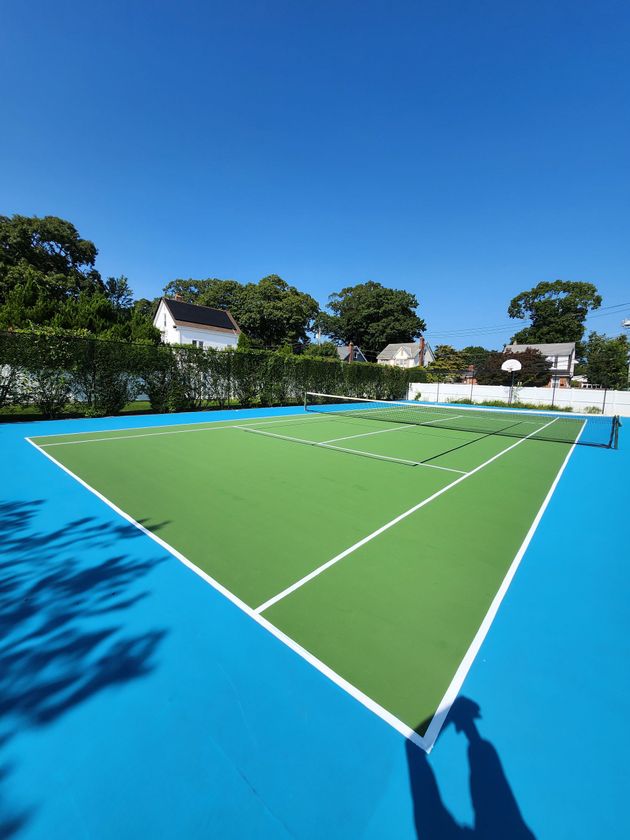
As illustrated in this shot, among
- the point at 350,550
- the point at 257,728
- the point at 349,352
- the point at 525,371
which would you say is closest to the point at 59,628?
the point at 257,728

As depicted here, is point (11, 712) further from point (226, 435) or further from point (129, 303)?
point (129, 303)

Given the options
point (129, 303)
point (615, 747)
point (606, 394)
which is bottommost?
point (615, 747)

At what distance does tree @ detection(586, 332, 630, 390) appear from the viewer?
47719 mm

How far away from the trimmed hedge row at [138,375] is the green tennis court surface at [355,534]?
3998 millimetres

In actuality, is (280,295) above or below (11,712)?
above

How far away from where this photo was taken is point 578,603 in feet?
10.2

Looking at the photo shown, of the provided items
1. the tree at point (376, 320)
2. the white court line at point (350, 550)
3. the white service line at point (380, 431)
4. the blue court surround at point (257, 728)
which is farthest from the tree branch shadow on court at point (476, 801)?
the tree at point (376, 320)

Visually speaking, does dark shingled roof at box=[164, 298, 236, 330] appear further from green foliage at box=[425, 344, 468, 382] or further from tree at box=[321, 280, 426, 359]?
tree at box=[321, 280, 426, 359]

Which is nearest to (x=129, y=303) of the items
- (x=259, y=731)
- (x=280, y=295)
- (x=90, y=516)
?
(x=280, y=295)

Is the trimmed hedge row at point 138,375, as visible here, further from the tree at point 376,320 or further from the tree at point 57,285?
the tree at point 376,320

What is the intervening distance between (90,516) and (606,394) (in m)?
31.1

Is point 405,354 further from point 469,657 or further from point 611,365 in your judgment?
point 469,657

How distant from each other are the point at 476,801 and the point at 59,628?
271 cm

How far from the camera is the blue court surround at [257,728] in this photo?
1.54 m
